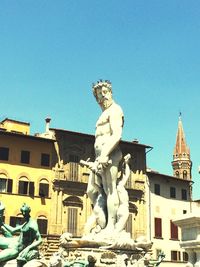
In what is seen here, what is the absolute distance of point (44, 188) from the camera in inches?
1777

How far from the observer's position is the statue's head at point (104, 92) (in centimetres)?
1153

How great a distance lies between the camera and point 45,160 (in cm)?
4597

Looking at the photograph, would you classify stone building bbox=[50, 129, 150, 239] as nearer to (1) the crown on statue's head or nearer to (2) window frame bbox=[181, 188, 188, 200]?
(2) window frame bbox=[181, 188, 188, 200]

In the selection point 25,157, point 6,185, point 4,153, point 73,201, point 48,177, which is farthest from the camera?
point 73,201

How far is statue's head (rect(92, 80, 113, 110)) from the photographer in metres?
11.5

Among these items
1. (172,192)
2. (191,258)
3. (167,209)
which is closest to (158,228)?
(167,209)

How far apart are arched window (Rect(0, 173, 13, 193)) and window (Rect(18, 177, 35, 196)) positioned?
1.06 m

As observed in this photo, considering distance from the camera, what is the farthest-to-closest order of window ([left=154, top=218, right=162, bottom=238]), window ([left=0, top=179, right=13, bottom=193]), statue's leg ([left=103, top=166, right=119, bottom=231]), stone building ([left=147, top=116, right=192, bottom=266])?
1. window ([left=154, top=218, right=162, bottom=238])
2. stone building ([left=147, top=116, right=192, bottom=266])
3. window ([left=0, top=179, right=13, bottom=193])
4. statue's leg ([left=103, top=166, right=119, bottom=231])

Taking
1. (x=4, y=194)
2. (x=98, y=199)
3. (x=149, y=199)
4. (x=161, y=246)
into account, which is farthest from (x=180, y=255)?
(x=98, y=199)

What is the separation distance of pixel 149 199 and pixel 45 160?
12932 millimetres

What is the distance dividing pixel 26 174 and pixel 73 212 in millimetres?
5995

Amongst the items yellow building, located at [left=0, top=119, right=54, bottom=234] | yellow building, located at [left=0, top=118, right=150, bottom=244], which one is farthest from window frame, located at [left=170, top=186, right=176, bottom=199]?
yellow building, located at [left=0, top=119, right=54, bottom=234]

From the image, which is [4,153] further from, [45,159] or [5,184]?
[45,159]

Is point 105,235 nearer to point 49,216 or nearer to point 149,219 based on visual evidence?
point 49,216
